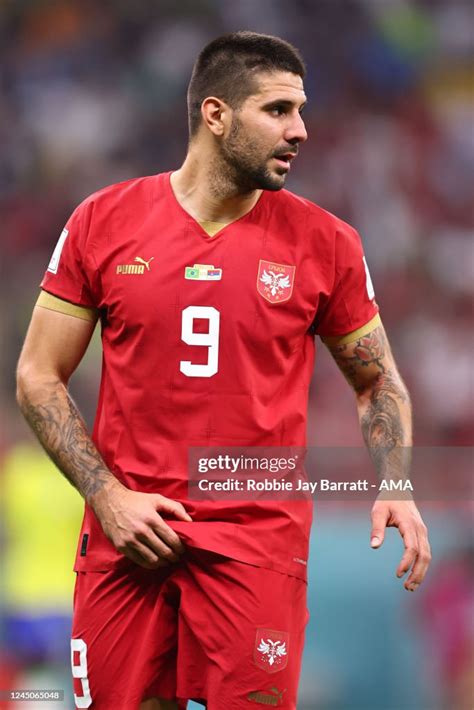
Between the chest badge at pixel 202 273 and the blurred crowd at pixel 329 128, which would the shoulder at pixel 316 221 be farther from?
the blurred crowd at pixel 329 128

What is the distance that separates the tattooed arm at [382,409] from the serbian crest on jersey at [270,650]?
1.30 feet

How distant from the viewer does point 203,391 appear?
318cm

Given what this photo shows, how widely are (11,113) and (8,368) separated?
2913 millimetres

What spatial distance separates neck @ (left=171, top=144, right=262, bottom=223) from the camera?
10.9 ft

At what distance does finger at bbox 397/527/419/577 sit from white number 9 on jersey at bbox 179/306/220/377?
64 cm

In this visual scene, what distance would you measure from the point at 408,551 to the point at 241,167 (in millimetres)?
1106

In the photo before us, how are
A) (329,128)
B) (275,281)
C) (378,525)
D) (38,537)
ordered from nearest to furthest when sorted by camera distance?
(378,525), (275,281), (38,537), (329,128)

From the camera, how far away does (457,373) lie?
8867 mm

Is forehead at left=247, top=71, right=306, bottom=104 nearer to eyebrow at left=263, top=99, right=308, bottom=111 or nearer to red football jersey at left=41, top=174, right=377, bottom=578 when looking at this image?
eyebrow at left=263, top=99, right=308, bottom=111

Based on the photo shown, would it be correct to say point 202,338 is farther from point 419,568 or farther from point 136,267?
point 419,568

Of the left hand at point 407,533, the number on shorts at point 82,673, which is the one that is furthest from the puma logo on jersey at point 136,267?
the number on shorts at point 82,673

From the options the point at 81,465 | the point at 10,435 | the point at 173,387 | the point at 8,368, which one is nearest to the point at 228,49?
the point at 173,387

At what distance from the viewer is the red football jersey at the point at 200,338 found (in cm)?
316

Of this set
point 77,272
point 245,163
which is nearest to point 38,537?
point 77,272
